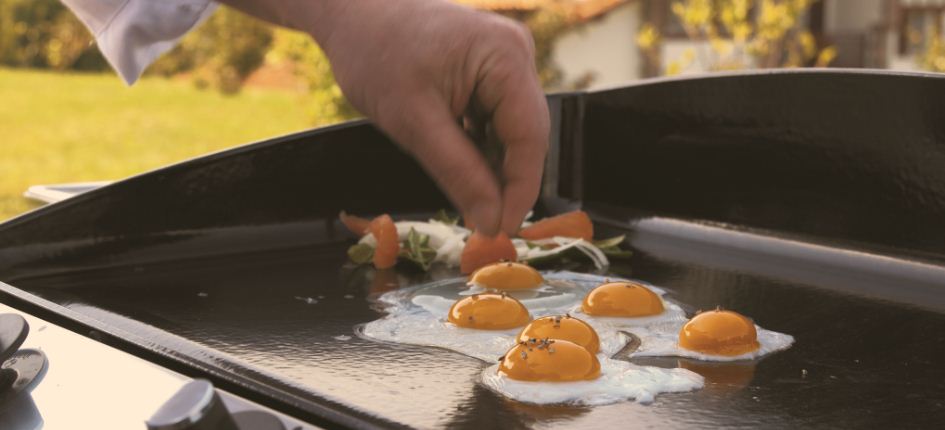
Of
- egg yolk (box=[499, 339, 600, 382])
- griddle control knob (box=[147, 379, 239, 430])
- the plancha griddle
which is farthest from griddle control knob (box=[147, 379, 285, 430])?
egg yolk (box=[499, 339, 600, 382])

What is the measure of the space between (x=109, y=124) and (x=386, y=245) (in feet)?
43.8

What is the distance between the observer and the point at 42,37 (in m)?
20.5

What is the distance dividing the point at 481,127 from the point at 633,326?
719 mm

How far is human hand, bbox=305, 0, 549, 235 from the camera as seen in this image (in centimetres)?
113

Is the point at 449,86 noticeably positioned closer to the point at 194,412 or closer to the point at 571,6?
the point at 194,412

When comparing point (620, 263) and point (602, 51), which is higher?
point (620, 263)

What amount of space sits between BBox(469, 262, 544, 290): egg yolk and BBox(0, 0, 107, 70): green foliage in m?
18.7

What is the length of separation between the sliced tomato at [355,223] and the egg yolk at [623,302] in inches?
31.7

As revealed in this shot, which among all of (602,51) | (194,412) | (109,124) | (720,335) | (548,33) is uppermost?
(194,412)

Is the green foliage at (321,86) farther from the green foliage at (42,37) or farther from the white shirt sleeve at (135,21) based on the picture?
the green foliage at (42,37)

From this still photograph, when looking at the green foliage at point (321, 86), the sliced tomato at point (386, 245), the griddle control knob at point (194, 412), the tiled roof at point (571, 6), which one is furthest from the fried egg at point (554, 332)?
the tiled roof at point (571, 6)

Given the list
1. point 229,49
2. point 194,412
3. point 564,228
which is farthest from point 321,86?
point 229,49

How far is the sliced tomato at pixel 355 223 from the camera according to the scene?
8.61ft

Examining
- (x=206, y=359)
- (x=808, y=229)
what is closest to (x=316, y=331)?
(x=206, y=359)
